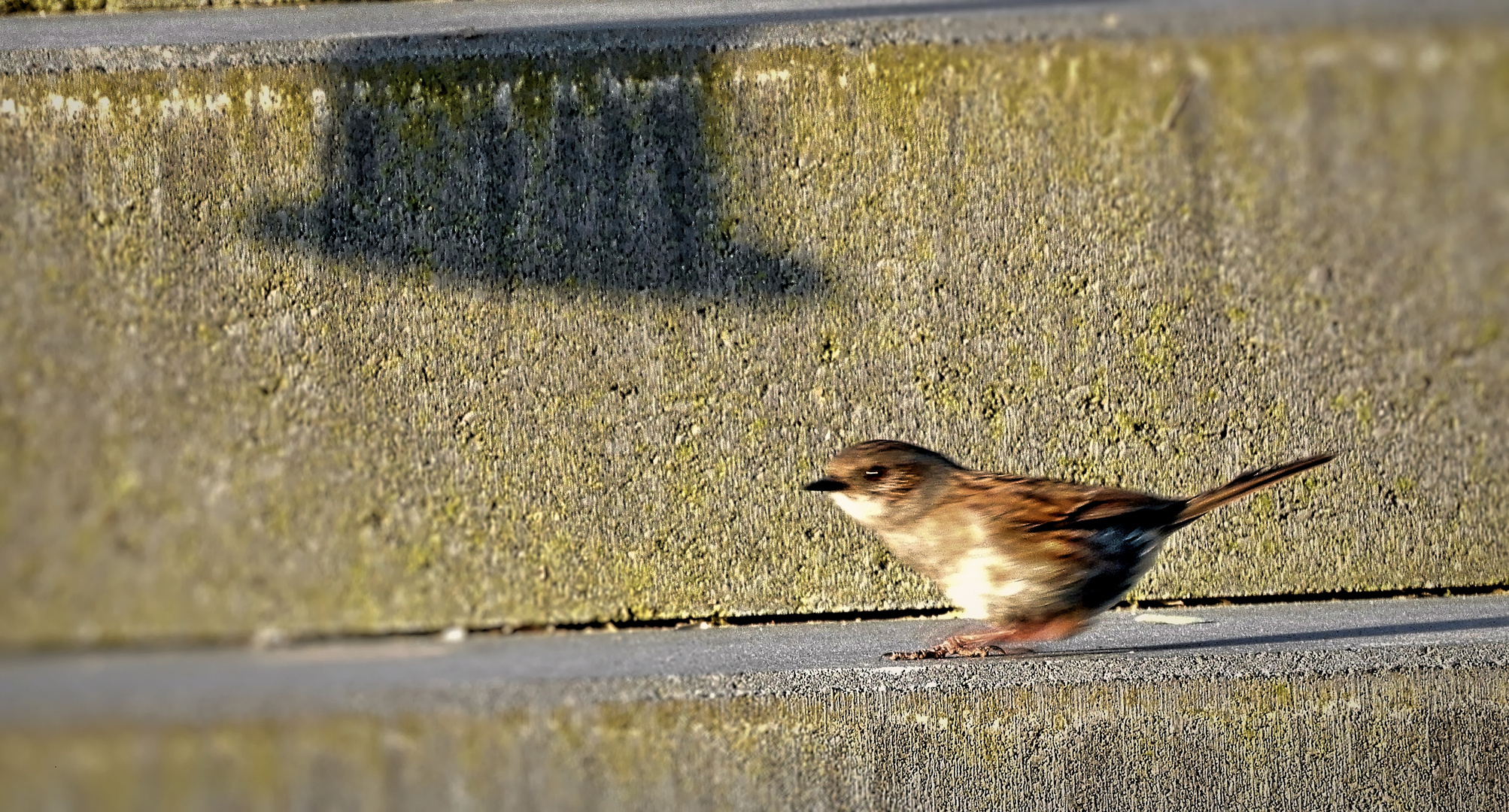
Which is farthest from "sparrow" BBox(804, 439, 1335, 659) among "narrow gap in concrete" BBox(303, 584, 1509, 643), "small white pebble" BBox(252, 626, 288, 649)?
"small white pebble" BBox(252, 626, 288, 649)

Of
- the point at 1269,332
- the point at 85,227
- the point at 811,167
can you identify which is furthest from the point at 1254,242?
the point at 85,227

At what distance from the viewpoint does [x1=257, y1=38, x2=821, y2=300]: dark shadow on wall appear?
11.4 ft

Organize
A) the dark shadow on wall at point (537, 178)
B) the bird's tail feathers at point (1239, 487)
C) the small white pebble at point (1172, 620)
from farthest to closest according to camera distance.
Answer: the small white pebble at point (1172, 620) → the dark shadow on wall at point (537, 178) → the bird's tail feathers at point (1239, 487)

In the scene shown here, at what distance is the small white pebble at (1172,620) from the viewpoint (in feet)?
11.8

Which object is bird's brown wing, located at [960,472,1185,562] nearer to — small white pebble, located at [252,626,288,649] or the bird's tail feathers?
the bird's tail feathers

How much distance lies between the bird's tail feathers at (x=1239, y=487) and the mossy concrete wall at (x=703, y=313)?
28 centimetres

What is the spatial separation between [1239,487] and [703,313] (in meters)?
1.39

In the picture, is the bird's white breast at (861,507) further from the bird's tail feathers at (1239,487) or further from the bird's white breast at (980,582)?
the bird's tail feathers at (1239,487)

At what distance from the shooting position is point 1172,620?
366cm

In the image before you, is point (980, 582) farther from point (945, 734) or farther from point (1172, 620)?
point (1172, 620)

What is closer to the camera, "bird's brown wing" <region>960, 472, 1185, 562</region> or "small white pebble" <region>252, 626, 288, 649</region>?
"bird's brown wing" <region>960, 472, 1185, 562</region>

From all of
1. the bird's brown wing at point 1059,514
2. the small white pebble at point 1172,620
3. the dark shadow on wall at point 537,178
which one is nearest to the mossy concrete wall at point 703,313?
the dark shadow on wall at point 537,178

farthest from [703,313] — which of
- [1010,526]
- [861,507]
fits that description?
[1010,526]

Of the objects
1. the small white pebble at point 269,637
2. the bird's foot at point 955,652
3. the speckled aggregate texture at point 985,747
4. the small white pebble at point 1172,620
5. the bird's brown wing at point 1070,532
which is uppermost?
the bird's brown wing at point 1070,532
